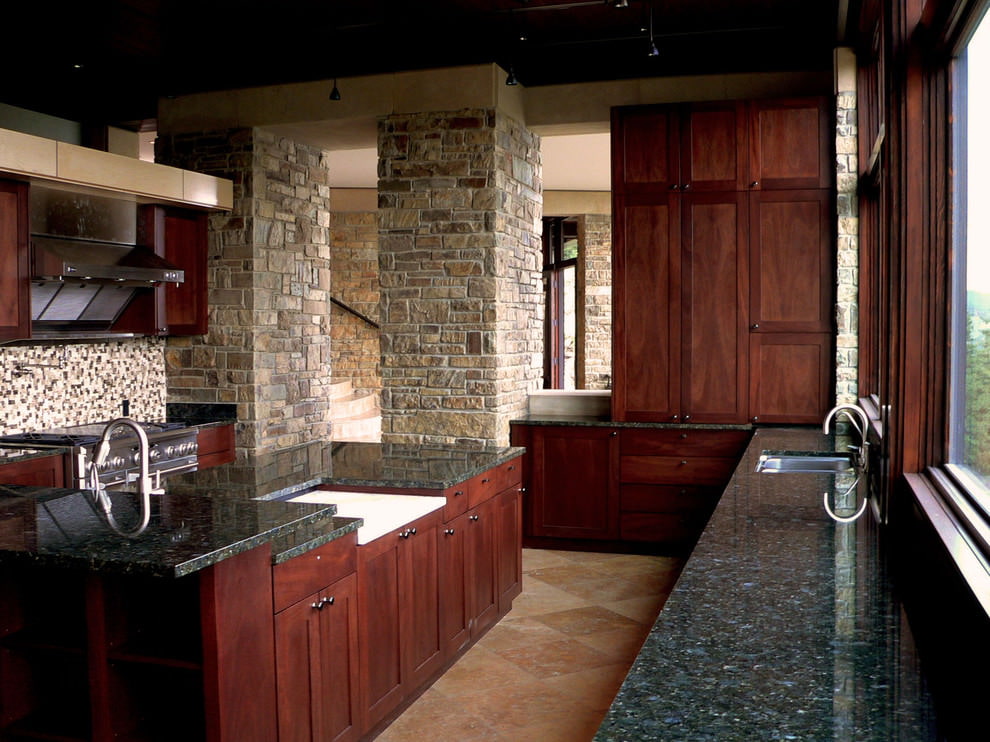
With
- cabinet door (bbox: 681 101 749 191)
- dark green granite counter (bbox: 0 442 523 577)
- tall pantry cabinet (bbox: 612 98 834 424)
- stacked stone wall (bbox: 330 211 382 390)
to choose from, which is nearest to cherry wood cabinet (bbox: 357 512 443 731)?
dark green granite counter (bbox: 0 442 523 577)

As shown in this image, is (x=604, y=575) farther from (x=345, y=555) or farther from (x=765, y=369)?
(x=345, y=555)

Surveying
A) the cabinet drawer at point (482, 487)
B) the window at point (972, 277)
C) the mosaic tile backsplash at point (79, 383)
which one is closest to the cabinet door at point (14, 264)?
the mosaic tile backsplash at point (79, 383)

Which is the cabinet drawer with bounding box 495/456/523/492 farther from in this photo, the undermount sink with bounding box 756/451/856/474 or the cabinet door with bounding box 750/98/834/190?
the cabinet door with bounding box 750/98/834/190

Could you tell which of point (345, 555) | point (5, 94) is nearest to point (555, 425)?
point (345, 555)

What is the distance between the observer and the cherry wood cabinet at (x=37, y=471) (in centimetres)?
463

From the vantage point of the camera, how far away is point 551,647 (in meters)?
4.46

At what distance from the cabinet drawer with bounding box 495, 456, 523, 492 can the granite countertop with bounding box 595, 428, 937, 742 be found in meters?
1.80

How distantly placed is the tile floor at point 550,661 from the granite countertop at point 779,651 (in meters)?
1.30

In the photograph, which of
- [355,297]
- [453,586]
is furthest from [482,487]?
[355,297]

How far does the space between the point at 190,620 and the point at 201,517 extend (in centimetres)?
29

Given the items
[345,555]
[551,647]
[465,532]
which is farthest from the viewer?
[551,647]

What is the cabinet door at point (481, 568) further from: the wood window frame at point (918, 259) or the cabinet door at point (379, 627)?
the wood window frame at point (918, 259)

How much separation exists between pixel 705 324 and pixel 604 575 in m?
1.68

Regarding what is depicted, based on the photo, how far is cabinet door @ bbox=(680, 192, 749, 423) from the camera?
19.3 ft
